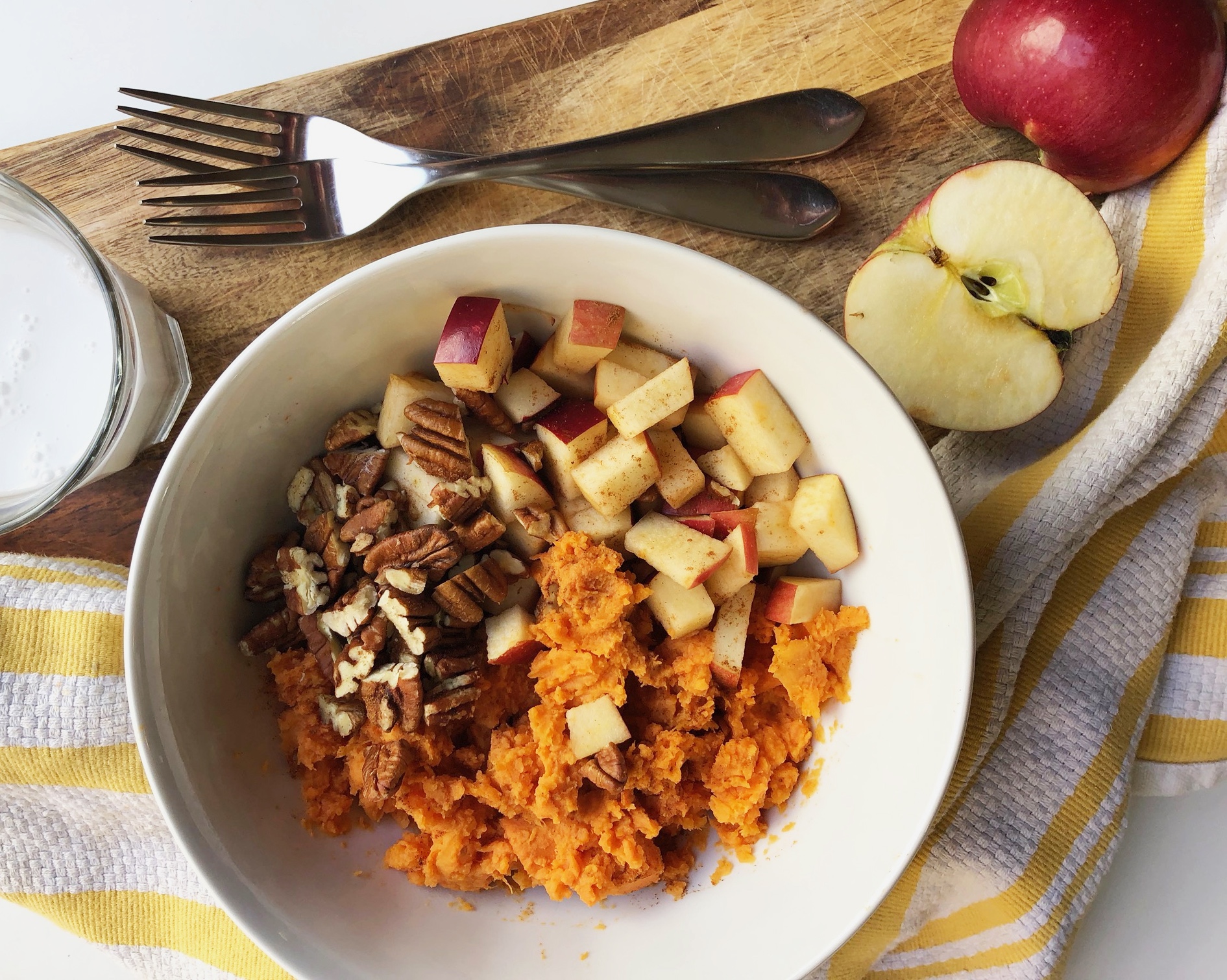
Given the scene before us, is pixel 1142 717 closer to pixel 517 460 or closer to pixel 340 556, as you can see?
pixel 517 460

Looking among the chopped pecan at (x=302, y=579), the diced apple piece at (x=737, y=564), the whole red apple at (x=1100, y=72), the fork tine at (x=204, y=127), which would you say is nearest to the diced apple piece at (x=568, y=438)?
the diced apple piece at (x=737, y=564)

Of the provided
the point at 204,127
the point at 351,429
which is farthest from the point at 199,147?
the point at 351,429

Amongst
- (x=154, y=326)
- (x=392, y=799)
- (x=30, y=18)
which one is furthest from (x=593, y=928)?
(x=30, y=18)

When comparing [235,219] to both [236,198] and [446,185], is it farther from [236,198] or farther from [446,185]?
[446,185]

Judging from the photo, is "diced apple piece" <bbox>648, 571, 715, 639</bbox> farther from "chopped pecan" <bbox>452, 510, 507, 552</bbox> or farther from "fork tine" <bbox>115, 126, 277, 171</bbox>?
"fork tine" <bbox>115, 126, 277, 171</bbox>

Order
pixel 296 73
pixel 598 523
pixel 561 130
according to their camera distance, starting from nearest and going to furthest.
Answer: pixel 598 523
pixel 561 130
pixel 296 73

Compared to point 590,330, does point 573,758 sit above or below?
below
